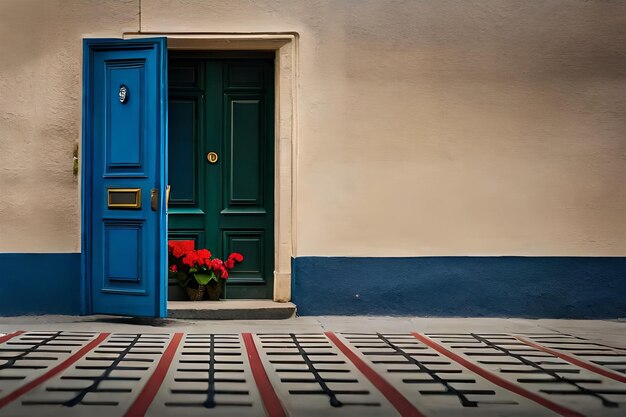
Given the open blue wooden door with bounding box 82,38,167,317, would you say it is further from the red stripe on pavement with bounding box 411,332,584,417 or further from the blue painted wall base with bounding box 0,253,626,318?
the red stripe on pavement with bounding box 411,332,584,417

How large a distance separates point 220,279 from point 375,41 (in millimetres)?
2779

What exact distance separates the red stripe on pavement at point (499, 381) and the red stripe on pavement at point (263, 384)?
1.38m

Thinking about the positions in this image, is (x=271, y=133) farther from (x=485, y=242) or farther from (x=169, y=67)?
(x=485, y=242)

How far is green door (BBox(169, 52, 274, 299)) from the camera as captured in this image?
7.69 meters

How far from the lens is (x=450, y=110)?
24.2 ft

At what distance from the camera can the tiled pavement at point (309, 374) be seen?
13.0 feet

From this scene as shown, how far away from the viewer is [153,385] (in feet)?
14.5

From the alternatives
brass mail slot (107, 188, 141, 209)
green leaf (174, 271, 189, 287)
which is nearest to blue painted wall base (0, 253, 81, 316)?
brass mail slot (107, 188, 141, 209)

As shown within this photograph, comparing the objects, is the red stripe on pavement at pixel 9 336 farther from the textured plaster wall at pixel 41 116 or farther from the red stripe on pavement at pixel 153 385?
the red stripe on pavement at pixel 153 385

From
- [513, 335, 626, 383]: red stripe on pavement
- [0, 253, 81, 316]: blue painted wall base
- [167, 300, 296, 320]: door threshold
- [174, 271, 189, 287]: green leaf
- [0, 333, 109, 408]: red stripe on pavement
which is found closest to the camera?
[0, 333, 109, 408]: red stripe on pavement

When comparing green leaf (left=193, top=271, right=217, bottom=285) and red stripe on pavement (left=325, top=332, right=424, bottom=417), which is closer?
red stripe on pavement (left=325, top=332, right=424, bottom=417)

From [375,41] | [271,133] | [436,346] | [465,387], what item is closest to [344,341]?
[436,346]

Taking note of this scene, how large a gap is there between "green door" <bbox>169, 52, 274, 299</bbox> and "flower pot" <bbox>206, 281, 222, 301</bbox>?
165 mm

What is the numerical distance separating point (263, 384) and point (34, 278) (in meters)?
3.64
